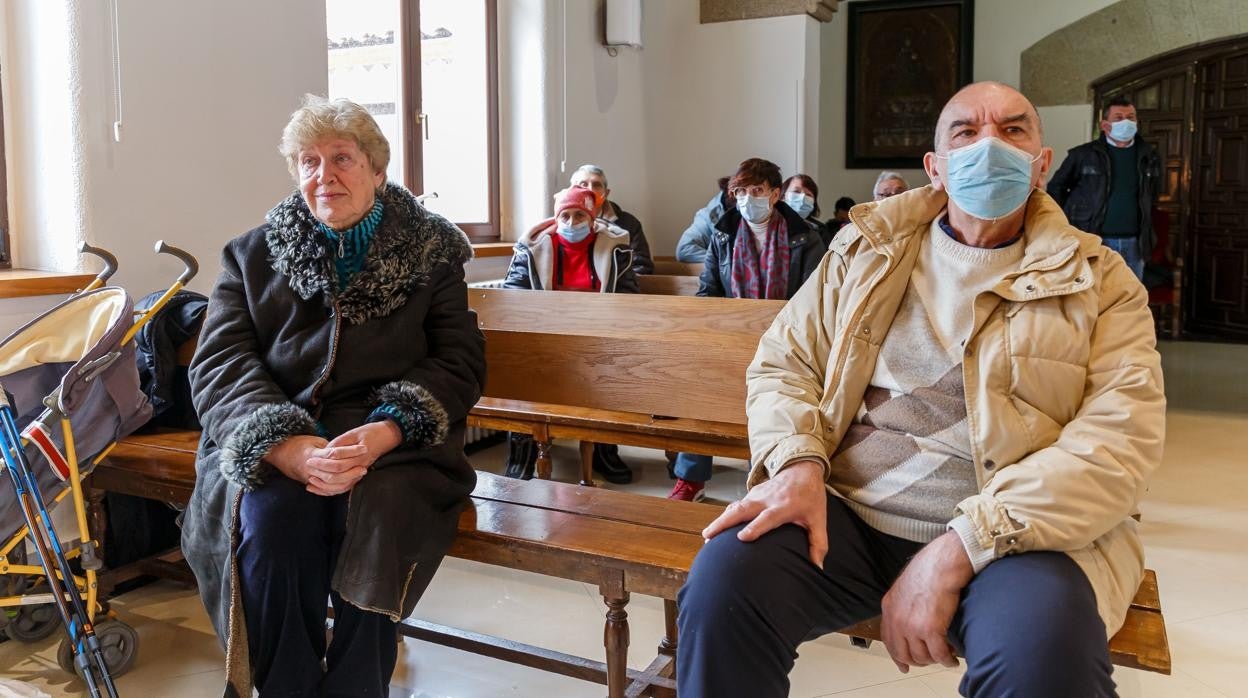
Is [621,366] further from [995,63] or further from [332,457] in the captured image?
[995,63]

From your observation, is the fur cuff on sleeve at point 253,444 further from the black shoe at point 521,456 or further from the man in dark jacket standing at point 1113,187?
the man in dark jacket standing at point 1113,187

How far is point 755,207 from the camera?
158 inches

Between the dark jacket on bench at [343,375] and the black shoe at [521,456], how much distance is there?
198 cm

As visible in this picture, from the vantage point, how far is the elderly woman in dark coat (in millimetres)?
1924

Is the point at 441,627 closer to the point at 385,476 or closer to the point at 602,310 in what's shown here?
the point at 385,476

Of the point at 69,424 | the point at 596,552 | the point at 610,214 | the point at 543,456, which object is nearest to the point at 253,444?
the point at 69,424

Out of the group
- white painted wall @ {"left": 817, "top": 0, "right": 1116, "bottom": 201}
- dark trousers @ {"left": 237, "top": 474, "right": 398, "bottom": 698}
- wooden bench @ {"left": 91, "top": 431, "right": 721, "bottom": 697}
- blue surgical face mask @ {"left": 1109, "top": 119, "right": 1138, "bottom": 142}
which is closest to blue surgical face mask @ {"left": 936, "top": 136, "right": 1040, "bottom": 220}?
wooden bench @ {"left": 91, "top": 431, "right": 721, "bottom": 697}

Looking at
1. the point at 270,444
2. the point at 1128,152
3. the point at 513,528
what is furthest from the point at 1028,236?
the point at 1128,152

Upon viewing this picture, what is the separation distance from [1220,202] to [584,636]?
8.06 metres

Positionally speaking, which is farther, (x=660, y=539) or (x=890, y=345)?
(x=660, y=539)

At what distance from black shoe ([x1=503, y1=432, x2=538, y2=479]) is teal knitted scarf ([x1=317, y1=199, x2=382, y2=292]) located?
6.86 ft

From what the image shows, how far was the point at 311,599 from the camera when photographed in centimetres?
194

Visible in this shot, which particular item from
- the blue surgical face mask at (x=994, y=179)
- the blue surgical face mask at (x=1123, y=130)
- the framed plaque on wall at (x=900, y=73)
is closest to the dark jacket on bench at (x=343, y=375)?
the blue surgical face mask at (x=994, y=179)

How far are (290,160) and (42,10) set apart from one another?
52.7 inches
